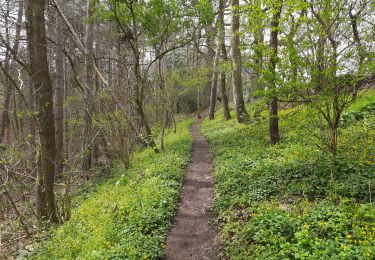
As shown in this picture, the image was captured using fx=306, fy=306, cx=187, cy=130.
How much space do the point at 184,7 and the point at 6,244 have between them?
951 centimetres

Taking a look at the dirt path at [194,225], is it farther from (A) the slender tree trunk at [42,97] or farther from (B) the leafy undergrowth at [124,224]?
(A) the slender tree trunk at [42,97]

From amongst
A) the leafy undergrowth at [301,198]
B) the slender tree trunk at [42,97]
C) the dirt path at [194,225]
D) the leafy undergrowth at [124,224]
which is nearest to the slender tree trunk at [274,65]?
the leafy undergrowth at [301,198]

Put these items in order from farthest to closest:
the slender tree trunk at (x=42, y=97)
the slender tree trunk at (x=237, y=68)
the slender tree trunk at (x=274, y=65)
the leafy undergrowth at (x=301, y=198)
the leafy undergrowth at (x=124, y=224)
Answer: the slender tree trunk at (x=237, y=68) → the slender tree trunk at (x=274, y=65) → the slender tree trunk at (x=42, y=97) → the leafy undergrowth at (x=124, y=224) → the leafy undergrowth at (x=301, y=198)

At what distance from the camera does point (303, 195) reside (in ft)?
20.8

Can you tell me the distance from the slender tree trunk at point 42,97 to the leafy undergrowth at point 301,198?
13.6 ft

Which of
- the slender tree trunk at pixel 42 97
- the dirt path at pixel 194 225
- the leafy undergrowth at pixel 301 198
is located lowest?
the dirt path at pixel 194 225

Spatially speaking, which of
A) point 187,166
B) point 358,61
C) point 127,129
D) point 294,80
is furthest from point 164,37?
point 358,61

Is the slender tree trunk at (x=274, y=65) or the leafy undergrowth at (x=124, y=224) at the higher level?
the slender tree trunk at (x=274, y=65)

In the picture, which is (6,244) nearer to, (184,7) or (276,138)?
(276,138)

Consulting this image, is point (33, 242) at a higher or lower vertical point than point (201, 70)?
lower

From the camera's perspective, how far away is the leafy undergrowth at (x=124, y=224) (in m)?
5.35

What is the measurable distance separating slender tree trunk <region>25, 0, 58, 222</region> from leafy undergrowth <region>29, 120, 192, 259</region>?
3.44 feet

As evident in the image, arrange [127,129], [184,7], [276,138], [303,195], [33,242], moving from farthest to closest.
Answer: [127,129] → [184,7] → [276,138] → [33,242] → [303,195]

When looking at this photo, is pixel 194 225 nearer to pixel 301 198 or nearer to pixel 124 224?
pixel 124 224
